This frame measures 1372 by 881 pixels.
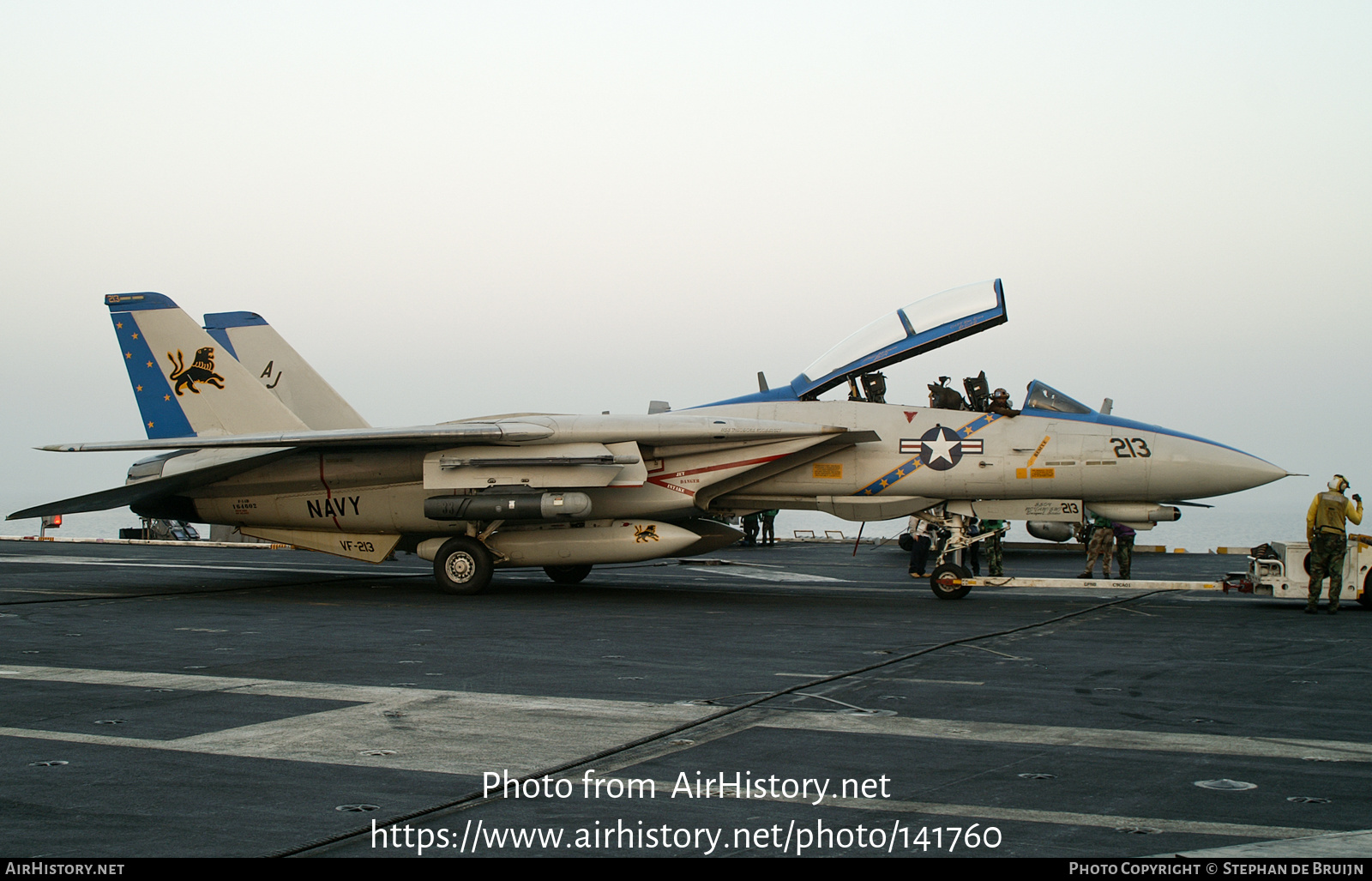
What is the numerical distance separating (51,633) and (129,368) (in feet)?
23.4

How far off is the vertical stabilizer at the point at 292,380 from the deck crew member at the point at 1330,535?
46.0ft

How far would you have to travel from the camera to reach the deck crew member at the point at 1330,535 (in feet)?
39.3

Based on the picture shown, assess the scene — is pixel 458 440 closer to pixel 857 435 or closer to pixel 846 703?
pixel 857 435

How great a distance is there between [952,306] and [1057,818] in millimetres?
10613

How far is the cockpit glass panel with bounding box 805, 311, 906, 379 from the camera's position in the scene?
46.8 feet

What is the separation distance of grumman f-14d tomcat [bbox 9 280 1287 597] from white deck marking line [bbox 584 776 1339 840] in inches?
372

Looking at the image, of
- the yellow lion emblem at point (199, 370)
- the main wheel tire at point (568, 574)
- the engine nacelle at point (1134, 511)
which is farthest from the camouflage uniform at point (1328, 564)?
the yellow lion emblem at point (199, 370)

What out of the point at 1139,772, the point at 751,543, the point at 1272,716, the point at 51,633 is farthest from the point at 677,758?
the point at 751,543

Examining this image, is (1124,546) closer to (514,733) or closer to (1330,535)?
(1330,535)

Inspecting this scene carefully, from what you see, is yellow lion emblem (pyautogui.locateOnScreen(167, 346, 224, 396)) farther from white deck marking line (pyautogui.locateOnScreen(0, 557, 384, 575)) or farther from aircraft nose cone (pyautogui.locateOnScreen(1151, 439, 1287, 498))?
aircraft nose cone (pyautogui.locateOnScreen(1151, 439, 1287, 498))

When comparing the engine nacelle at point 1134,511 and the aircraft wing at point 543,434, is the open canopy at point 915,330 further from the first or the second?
the engine nacelle at point 1134,511

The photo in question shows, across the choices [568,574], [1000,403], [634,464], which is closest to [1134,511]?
[1000,403]

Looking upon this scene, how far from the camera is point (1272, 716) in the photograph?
6.36 m

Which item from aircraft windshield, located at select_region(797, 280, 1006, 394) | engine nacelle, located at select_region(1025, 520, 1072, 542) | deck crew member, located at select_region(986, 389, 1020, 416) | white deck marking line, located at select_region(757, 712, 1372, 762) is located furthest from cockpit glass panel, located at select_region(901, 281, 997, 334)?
engine nacelle, located at select_region(1025, 520, 1072, 542)
